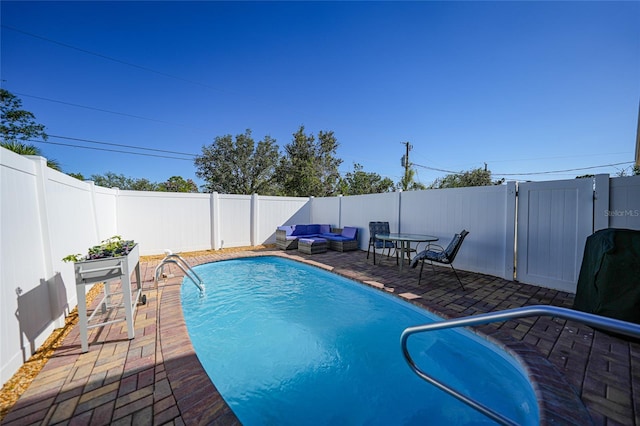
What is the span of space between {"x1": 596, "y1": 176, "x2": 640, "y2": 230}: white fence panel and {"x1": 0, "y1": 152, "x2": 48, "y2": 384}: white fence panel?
7406 mm

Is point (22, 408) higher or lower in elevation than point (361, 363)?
higher

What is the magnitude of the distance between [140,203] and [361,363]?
305 inches

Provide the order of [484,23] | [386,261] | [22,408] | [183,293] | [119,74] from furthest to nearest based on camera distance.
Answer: [119,74]
[386,261]
[484,23]
[183,293]
[22,408]

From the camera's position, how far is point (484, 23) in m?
5.25

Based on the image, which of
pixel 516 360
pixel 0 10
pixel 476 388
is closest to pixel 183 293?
pixel 476 388

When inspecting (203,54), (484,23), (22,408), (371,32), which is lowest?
(22,408)

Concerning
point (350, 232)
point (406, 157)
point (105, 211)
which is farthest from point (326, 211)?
point (406, 157)

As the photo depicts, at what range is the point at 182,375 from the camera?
207cm

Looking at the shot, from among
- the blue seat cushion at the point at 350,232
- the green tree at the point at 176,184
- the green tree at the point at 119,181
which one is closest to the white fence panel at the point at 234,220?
the blue seat cushion at the point at 350,232

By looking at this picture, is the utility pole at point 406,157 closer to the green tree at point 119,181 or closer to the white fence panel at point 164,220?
the white fence panel at point 164,220

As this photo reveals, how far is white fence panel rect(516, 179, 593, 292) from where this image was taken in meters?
4.05

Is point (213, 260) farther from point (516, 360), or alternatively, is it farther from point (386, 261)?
point (516, 360)

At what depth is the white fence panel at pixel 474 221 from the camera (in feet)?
16.3

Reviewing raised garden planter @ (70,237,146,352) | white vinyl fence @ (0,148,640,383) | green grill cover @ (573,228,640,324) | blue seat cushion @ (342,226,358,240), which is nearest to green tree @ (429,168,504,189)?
blue seat cushion @ (342,226,358,240)
